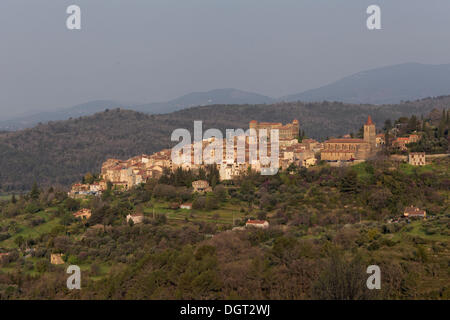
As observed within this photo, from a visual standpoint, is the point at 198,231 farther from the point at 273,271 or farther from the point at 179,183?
the point at 273,271

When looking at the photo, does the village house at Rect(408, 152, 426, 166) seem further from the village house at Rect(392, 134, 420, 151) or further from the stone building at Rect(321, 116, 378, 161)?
the stone building at Rect(321, 116, 378, 161)

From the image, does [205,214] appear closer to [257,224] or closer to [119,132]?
[257,224]

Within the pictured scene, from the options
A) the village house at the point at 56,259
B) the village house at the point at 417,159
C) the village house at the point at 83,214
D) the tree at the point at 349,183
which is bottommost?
the village house at the point at 56,259

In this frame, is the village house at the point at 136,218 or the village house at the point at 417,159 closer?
the village house at the point at 136,218

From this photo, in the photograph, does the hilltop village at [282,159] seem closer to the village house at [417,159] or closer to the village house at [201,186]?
the village house at [201,186]

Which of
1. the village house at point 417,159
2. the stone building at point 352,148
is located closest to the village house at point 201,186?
the stone building at point 352,148

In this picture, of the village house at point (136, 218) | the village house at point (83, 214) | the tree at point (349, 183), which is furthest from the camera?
the village house at point (83, 214)

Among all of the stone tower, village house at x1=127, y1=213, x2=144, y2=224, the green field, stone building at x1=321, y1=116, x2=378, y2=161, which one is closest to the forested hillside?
the green field
